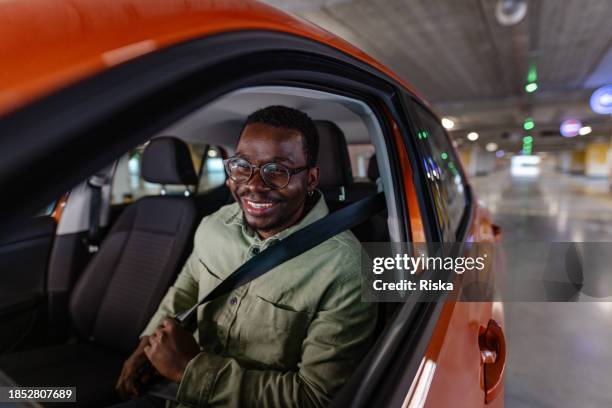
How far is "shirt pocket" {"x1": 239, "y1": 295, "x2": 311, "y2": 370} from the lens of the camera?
37.0 inches

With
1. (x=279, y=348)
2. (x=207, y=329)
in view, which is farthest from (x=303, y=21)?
(x=207, y=329)

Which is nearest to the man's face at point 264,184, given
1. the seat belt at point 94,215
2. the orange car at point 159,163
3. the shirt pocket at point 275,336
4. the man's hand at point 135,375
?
the orange car at point 159,163

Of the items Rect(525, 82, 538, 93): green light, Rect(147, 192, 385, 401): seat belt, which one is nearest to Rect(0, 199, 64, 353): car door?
Rect(147, 192, 385, 401): seat belt

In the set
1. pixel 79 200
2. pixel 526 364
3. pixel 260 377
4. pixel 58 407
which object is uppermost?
pixel 79 200

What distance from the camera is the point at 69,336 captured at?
6.91 ft

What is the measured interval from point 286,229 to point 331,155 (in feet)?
1.50

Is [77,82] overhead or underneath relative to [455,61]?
underneath

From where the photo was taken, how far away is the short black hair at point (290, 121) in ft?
3.19

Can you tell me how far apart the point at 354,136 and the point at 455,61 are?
6743mm

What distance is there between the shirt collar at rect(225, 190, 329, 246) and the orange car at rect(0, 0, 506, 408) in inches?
8.7

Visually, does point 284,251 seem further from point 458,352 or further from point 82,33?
point 82,33

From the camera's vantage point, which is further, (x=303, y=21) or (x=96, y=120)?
(x=303, y=21)

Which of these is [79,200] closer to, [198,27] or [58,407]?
[58,407]

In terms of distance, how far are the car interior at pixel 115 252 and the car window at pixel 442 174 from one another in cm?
21
